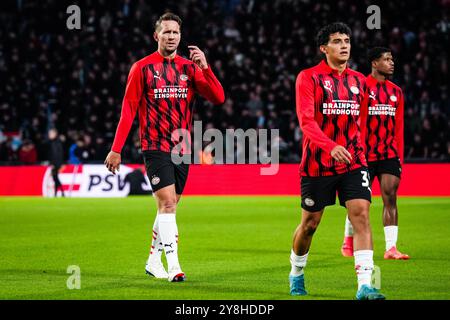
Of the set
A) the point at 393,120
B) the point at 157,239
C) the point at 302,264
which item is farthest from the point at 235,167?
the point at 302,264

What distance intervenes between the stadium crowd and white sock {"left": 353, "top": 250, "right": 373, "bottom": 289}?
1773cm

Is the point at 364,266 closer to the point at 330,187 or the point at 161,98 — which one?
the point at 330,187

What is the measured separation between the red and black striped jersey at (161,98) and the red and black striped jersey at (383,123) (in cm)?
286

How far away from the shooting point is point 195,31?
104 ft

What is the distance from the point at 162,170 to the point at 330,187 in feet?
6.37

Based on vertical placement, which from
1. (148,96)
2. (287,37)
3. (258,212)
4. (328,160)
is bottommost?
(258,212)

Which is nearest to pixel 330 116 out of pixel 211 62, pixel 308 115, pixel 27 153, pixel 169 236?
pixel 308 115

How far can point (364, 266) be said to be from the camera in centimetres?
772

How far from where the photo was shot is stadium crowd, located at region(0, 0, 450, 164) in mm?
27250

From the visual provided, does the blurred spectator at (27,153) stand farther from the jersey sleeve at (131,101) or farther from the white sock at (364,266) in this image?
the white sock at (364,266)

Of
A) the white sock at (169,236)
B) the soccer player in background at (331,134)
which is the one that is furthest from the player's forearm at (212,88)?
the soccer player in background at (331,134)

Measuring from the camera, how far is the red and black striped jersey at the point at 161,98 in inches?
370
